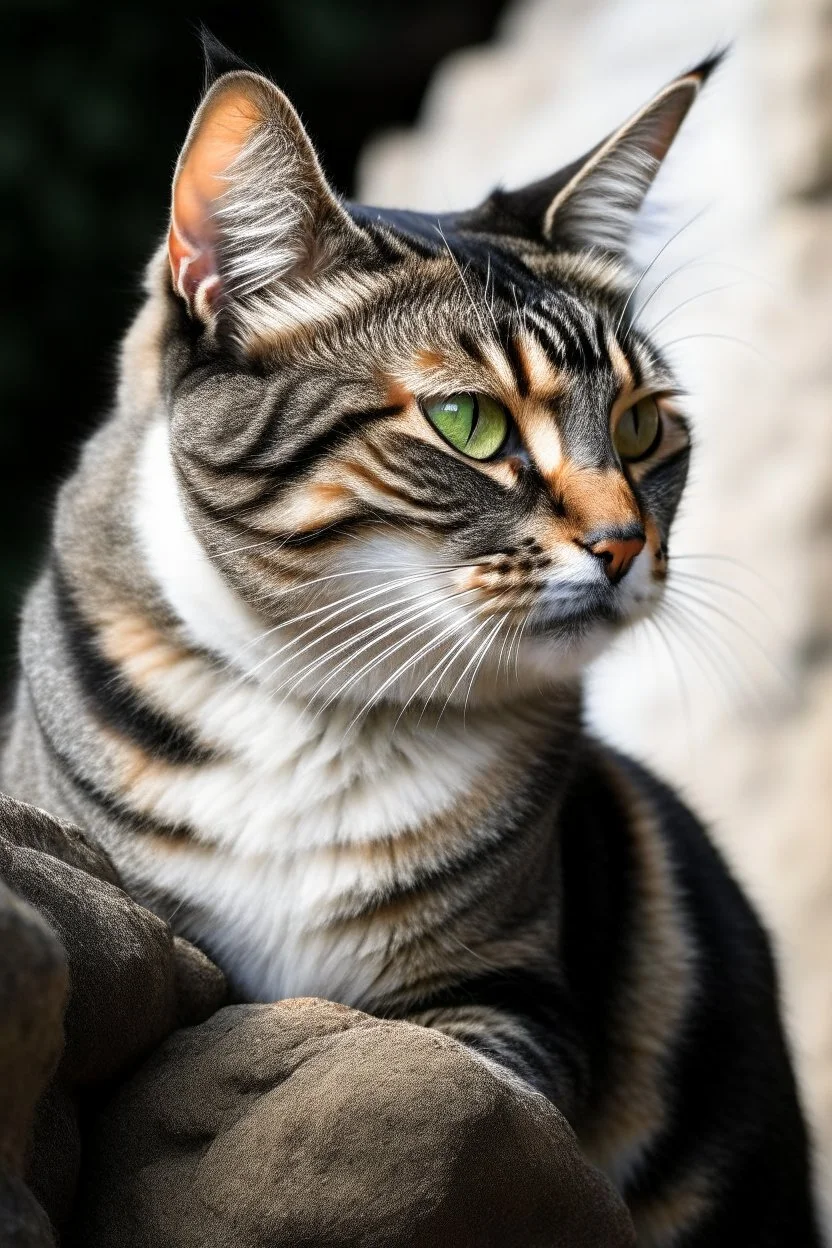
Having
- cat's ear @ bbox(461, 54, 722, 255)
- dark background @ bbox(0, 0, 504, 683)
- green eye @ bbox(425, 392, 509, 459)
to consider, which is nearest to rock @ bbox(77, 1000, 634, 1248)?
green eye @ bbox(425, 392, 509, 459)

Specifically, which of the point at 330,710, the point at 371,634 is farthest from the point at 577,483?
the point at 330,710

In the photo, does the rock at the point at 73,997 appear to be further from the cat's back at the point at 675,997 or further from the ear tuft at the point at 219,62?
the ear tuft at the point at 219,62

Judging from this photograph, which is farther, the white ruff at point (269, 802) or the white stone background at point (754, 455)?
the white stone background at point (754, 455)

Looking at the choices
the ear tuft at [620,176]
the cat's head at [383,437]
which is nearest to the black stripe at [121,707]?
the cat's head at [383,437]

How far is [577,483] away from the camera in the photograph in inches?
61.1

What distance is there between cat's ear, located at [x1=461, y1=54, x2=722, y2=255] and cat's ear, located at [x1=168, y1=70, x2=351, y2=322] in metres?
0.33

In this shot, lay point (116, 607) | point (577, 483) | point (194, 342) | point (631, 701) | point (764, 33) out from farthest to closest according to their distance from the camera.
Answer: point (764, 33) → point (631, 701) → point (116, 607) → point (194, 342) → point (577, 483)

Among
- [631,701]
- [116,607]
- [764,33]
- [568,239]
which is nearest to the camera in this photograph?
[116,607]

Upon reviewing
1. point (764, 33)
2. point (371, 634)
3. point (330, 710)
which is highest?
point (764, 33)

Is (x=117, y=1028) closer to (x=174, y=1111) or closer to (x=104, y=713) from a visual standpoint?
(x=174, y=1111)

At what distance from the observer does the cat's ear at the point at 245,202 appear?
154 cm

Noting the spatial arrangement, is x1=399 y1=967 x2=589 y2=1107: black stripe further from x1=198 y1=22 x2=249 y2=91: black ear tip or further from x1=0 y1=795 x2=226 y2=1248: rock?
x1=198 y1=22 x2=249 y2=91: black ear tip

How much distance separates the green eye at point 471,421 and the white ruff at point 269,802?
0.96 feet

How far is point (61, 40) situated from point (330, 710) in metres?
3.75
